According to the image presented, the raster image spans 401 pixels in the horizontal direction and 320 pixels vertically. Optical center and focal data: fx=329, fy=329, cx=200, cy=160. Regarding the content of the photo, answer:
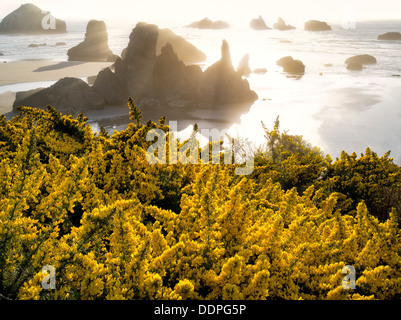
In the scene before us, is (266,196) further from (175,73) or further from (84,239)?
(175,73)

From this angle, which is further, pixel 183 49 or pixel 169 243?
pixel 183 49

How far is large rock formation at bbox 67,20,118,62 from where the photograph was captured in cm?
11500

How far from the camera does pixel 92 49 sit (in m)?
116

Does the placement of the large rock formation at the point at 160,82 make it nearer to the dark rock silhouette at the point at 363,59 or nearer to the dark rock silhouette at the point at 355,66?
the dark rock silhouette at the point at 355,66

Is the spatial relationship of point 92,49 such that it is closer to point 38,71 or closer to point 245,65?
point 38,71

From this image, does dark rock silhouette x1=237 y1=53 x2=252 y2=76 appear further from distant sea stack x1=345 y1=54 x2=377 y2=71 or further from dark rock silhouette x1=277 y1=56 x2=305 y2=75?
distant sea stack x1=345 y1=54 x2=377 y2=71

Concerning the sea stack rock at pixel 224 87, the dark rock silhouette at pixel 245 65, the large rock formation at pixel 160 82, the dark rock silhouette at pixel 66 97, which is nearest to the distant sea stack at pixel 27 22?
the dark rock silhouette at pixel 245 65

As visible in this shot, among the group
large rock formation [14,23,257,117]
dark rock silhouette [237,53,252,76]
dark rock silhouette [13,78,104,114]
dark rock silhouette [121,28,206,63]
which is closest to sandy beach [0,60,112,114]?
dark rock silhouette [13,78,104,114]

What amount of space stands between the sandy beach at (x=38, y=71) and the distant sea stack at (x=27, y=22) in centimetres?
9133

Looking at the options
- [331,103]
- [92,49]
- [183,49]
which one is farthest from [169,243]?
[183,49]

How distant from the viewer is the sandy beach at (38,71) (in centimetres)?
7267

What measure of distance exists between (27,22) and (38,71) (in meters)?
118

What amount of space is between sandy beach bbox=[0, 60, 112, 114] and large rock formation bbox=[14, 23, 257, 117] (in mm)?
17030
